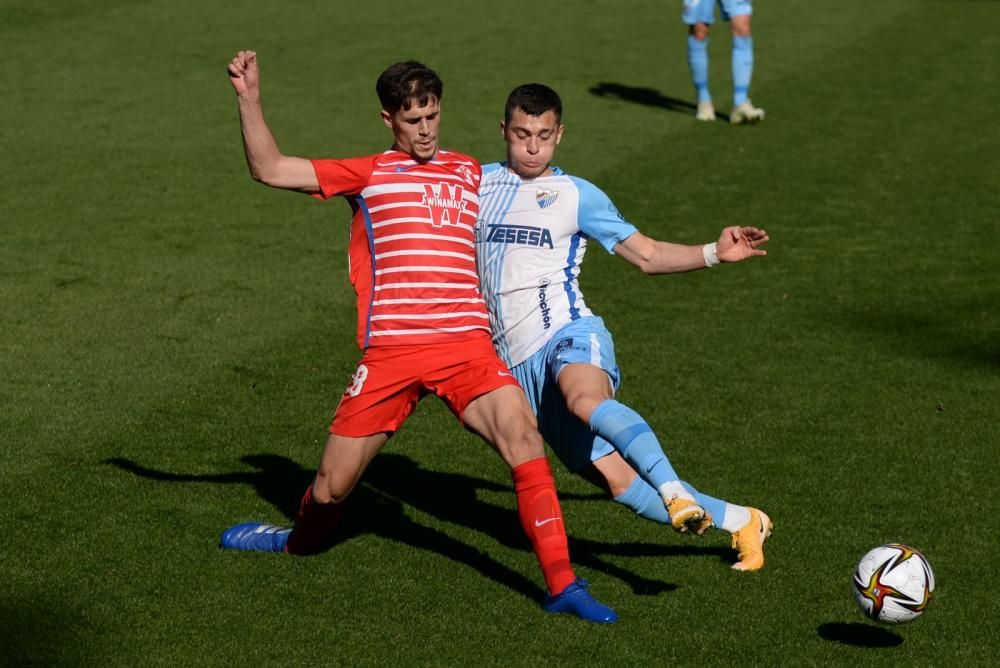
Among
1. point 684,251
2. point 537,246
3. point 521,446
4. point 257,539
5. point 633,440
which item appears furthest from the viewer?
point 257,539

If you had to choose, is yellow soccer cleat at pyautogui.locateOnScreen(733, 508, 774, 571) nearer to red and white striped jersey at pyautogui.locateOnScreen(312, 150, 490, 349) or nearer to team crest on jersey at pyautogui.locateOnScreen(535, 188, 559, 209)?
red and white striped jersey at pyautogui.locateOnScreen(312, 150, 490, 349)

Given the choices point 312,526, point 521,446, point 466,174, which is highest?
point 466,174

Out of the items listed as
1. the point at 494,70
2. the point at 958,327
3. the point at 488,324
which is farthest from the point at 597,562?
the point at 494,70

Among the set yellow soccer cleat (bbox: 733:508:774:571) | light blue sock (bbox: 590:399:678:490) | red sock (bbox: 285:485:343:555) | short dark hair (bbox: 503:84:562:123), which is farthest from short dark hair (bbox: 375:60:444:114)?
yellow soccer cleat (bbox: 733:508:774:571)

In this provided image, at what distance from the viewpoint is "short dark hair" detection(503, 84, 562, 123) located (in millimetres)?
6395

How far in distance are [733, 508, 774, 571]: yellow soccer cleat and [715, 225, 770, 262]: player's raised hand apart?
1.13 m

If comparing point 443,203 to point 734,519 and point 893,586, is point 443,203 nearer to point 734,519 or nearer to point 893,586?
point 734,519

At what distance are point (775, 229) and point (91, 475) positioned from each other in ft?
21.8

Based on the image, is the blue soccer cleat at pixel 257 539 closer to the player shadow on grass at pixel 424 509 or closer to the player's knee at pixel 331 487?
the player shadow on grass at pixel 424 509

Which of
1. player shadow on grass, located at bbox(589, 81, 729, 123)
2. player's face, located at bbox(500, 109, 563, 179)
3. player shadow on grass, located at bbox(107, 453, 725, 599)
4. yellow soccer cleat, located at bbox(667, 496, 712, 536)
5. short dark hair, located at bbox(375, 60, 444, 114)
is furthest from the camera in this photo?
player shadow on grass, located at bbox(589, 81, 729, 123)

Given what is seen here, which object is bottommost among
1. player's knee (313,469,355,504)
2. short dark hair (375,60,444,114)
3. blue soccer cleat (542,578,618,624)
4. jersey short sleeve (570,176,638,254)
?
blue soccer cleat (542,578,618,624)

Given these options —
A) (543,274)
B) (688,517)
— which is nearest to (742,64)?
(543,274)

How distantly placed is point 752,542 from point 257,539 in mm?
2196

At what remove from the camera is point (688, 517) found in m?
5.62
